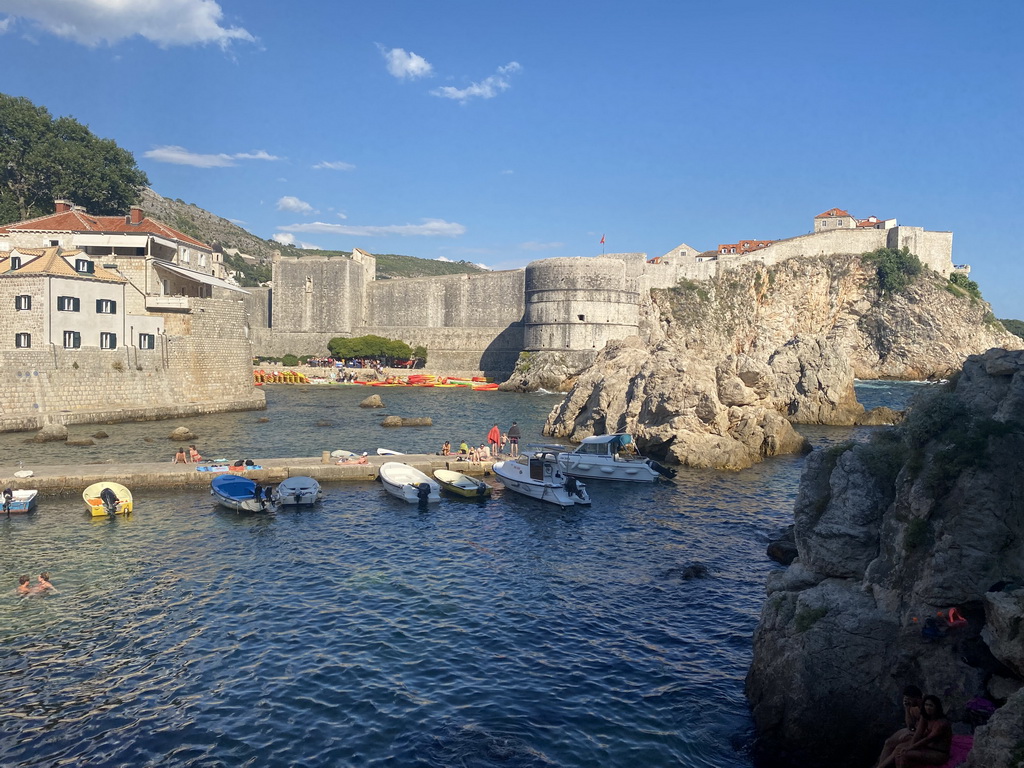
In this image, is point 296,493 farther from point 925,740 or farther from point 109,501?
point 925,740

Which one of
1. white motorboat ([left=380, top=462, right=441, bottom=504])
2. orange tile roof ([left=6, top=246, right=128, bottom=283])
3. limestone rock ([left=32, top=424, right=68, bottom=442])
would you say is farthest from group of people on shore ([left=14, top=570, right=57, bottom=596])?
orange tile roof ([left=6, top=246, right=128, bottom=283])

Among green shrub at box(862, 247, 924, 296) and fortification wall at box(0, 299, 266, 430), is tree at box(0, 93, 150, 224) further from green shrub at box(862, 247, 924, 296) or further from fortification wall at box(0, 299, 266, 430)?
green shrub at box(862, 247, 924, 296)

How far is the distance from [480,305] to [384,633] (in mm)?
62906

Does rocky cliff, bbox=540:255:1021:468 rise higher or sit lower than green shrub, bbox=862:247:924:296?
lower

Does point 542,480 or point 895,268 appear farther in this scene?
point 895,268

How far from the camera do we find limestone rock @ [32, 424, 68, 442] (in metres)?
28.0

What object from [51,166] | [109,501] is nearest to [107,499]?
[109,501]

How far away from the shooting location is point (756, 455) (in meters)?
27.9

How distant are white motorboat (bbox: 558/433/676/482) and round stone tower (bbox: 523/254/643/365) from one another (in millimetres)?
39852

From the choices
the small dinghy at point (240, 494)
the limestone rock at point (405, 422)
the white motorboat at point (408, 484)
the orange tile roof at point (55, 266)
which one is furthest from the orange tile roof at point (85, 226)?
the white motorboat at point (408, 484)

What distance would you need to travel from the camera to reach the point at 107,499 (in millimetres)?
18031

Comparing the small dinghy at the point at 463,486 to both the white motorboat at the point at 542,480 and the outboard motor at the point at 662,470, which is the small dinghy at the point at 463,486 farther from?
the outboard motor at the point at 662,470

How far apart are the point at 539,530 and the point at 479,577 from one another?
154 inches

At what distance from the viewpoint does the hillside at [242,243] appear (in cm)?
12356
